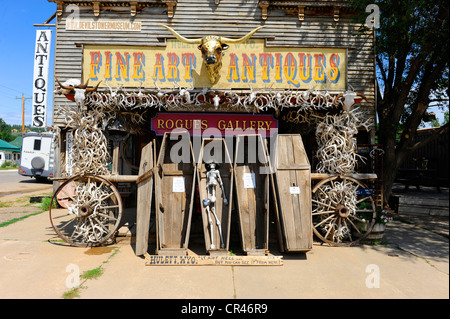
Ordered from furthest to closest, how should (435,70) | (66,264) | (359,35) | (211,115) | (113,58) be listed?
1. (359,35)
2. (435,70)
3. (211,115)
4. (113,58)
5. (66,264)

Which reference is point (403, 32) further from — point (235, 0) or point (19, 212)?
point (19, 212)

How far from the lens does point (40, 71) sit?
34.0ft

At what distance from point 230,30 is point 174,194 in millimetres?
6766

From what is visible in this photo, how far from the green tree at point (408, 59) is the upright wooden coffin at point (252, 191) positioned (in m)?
4.52

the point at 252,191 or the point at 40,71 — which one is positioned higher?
the point at 40,71

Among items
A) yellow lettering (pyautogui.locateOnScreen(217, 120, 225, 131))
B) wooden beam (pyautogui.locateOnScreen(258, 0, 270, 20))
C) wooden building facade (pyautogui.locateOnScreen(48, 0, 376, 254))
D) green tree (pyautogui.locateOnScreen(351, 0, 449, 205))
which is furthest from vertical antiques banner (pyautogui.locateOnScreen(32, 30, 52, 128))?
green tree (pyautogui.locateOnScreen(351, 0, 449, 205))

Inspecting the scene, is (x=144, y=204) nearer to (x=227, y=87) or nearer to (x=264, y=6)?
(x=227, y=87)

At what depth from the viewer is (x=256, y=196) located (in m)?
5.13

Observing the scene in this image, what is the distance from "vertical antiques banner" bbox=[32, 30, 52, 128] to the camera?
407 inches

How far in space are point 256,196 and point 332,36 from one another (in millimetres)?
7270

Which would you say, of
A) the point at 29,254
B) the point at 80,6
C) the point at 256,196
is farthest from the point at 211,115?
the point at 80,6

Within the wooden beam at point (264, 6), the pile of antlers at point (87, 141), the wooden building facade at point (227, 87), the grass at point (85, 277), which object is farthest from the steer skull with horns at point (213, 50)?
the wooden beam at point (264, 6)

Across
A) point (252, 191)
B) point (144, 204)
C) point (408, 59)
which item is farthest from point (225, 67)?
point (408, 59)

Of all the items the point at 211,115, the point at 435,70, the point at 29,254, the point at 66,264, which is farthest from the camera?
the point at 435,70
